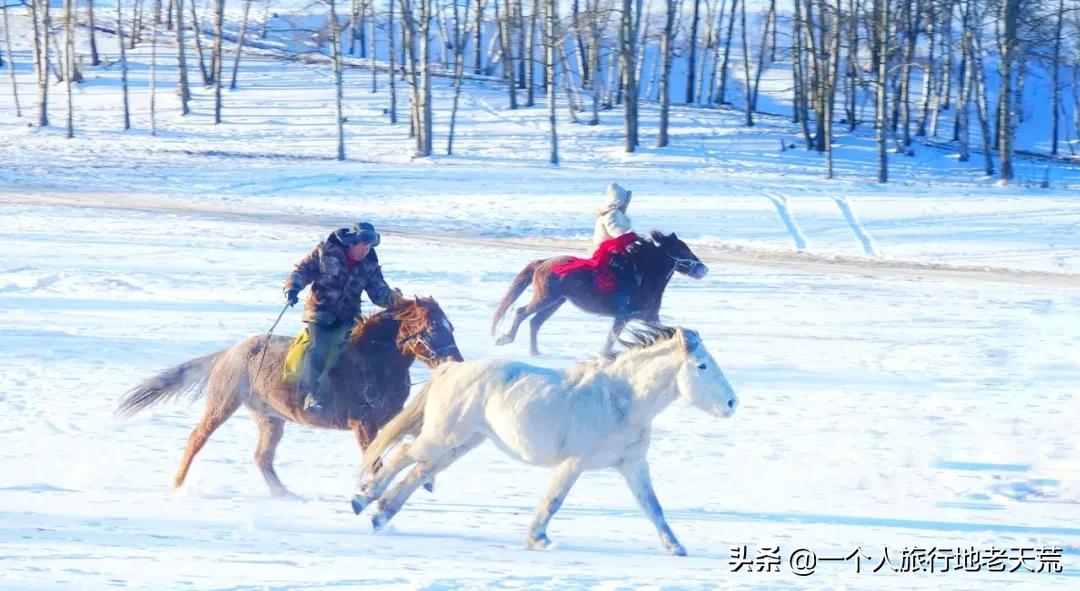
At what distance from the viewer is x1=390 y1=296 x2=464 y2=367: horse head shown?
7633 mm

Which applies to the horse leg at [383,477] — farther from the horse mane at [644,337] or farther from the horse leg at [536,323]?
the horse leg at [536,323]

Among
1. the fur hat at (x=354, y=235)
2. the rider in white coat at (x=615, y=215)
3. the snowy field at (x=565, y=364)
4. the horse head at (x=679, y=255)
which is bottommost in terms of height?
the snowy field at (x=565, y=364)

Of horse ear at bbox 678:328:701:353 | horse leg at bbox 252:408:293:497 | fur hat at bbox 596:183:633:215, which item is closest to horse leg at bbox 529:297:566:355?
fur hat at bbox 596:183:633:215

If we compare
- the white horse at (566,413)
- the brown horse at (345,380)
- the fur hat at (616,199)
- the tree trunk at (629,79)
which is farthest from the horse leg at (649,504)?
the tree trunk at (629,79)

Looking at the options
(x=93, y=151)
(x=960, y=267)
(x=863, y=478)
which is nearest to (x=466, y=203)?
(x=960, y=267)

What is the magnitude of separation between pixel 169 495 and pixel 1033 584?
4922 mm

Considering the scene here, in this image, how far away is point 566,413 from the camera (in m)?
6.91

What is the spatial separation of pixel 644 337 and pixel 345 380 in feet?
6.40

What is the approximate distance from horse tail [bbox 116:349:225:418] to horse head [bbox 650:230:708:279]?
513 cm

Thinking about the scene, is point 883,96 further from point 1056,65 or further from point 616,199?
point 616,199

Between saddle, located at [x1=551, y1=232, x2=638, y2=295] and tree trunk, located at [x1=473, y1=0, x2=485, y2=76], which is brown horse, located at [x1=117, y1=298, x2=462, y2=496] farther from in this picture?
tree trunk, located at [x1=473, y1=0, x2=485, y2=76]

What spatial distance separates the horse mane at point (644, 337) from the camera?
7.10 m

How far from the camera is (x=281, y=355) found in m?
8.18

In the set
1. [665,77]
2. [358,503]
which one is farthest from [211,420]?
[665,77]
